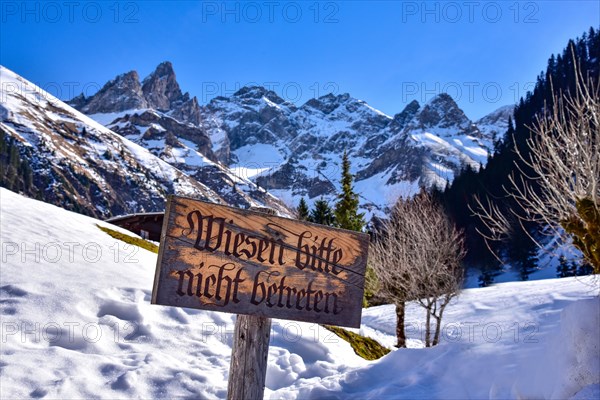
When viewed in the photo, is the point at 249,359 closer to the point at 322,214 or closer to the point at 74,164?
the point at 322,214

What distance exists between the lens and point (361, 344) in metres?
10.8

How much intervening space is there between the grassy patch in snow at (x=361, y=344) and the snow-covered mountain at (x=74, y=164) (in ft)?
413

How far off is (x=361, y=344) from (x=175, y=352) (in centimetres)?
540

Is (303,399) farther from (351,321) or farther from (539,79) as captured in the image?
(539,79)

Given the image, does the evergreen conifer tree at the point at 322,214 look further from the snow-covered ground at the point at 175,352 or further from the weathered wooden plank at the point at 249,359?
the weathered wooden plank at the point at 249,359

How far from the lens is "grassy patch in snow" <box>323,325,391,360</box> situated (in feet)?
32.5

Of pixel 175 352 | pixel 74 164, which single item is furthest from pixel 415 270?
pixel 74 164

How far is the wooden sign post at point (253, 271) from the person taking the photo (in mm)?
2729

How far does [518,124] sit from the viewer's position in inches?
3831

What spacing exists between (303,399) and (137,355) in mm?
2445

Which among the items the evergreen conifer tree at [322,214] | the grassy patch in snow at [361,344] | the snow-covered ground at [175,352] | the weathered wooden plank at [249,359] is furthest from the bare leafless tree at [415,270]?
→ the evergreen conifer tree at [322,214]

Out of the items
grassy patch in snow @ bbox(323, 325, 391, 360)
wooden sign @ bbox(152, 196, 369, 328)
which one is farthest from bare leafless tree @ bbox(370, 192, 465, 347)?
wooden sign @ bbox(152, 196, 369, 328)

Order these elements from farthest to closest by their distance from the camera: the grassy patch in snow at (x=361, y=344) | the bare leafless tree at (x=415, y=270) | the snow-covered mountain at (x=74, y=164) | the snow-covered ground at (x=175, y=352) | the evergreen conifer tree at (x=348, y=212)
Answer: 1. the snow-covered mountain at (x=74, y=164)
2. the evergreen conifer tree at (x=348, y=212)
3. the bare leafless tree at (x=415, y=270)
4. the grassy patch in snow at (x=361, y=344)
5. the snow-covered ground at (x=175, y=352)

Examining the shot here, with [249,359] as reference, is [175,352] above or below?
below
